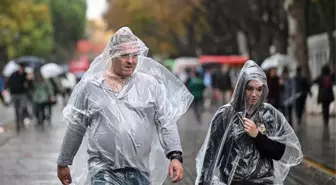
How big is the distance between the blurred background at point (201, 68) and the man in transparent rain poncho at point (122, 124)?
632 cm

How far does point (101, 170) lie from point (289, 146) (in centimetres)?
157

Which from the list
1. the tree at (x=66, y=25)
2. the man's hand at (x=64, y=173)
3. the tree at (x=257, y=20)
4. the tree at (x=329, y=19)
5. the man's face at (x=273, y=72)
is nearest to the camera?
the man's hand at (x=64, y=173)

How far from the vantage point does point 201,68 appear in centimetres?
4828

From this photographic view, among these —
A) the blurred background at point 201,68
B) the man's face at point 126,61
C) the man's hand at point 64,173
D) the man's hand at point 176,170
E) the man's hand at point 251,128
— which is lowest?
the blurred background at point 201,68

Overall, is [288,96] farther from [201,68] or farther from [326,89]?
[201,68]

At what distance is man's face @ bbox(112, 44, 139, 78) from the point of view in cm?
598

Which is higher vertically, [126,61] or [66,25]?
[126,61]

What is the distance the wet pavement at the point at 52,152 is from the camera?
1280cm

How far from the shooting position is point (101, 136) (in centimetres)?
592

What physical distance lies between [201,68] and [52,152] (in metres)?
31.8

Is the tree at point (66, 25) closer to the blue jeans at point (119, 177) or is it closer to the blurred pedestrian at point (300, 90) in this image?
the blurred pedestrian at point (300, 90)

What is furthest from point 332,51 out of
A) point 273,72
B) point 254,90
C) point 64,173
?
point 64,173

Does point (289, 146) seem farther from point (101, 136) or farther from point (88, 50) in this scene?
point (88, 50)

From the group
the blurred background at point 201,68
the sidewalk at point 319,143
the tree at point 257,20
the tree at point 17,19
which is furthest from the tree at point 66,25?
the sidewalk at point 319,143
